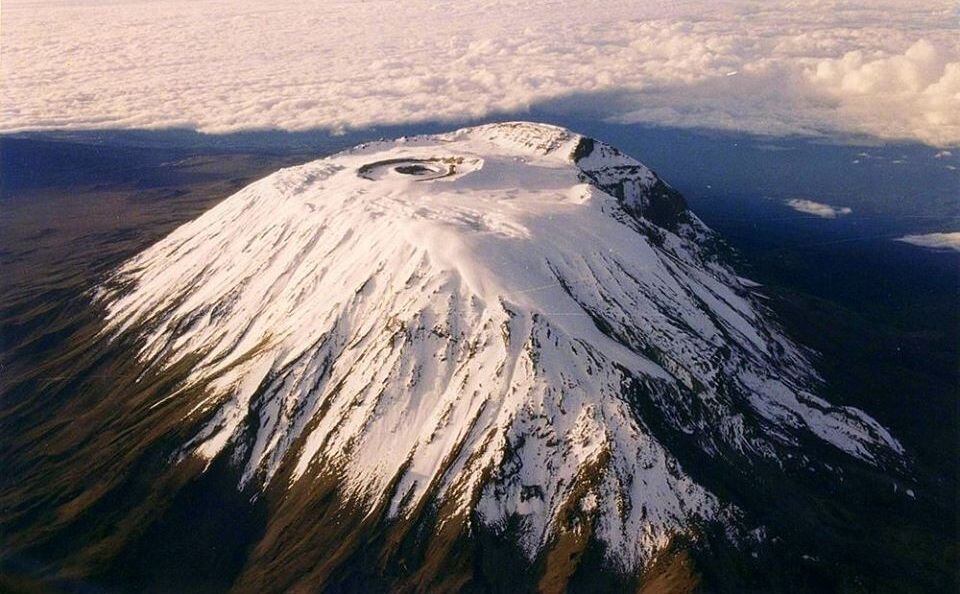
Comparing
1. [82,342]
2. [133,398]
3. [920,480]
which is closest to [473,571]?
[133,398]

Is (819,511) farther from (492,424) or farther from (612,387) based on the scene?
(492,424)

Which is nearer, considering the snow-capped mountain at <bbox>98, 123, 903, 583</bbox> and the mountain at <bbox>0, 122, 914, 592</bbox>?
the mountain at <bbox>0, 122, 914, 592</bbox>

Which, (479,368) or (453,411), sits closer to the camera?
(453,411)

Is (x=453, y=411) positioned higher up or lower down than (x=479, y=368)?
lower down

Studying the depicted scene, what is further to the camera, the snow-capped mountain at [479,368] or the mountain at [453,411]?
the snow-capped mountain at [479,368]
